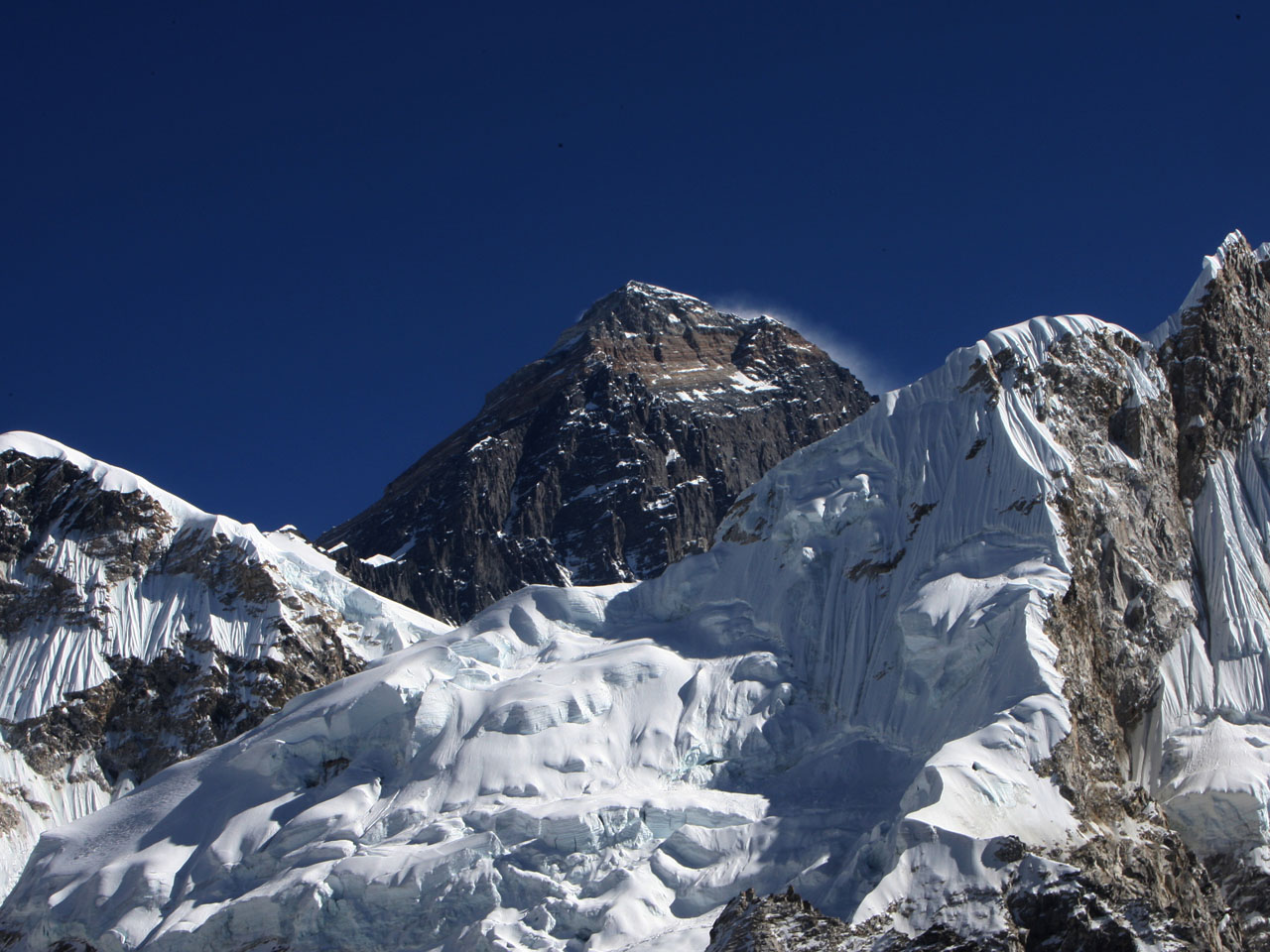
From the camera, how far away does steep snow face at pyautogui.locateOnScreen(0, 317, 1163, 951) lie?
76.9 metres

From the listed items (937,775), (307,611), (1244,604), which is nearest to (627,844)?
(937,775)

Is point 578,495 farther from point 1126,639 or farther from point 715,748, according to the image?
point 1126,639

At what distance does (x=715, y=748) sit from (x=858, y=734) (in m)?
7.64

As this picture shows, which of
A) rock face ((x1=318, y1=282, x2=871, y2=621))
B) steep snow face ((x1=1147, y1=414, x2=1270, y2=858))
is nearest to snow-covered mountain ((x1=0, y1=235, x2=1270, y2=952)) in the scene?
steep snow face ((x1=1147, y1=414, x2=1270, y2=858))

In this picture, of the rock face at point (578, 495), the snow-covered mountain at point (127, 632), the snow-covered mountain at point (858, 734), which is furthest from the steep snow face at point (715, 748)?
the rock face at point (578, 495)

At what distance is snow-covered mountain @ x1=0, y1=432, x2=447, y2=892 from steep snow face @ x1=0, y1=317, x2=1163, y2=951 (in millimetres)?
14373

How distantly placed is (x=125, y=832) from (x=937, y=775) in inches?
1886

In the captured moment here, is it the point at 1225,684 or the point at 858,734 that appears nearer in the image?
the point at 858,734

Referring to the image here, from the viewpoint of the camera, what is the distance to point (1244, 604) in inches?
3674

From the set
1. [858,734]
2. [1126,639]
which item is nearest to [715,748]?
[858,734]

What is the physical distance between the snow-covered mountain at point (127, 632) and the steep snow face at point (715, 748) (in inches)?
566

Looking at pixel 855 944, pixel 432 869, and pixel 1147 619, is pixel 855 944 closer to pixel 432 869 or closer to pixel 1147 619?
pixel 432 869

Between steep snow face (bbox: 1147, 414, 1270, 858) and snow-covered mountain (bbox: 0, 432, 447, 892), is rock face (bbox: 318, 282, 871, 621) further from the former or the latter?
steep snow face (bbox: 1147, 414, 1270, 858)

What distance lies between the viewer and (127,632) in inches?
4779
